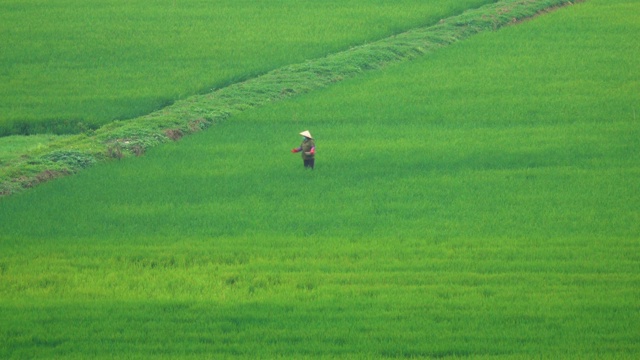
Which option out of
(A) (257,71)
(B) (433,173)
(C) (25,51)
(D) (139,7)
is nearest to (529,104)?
(B) (433,173)

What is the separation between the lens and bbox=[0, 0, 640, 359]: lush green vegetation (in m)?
8.16

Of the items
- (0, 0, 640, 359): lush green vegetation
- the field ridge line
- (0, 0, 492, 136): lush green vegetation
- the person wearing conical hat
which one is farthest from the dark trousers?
(0, 0, 492, 136): lush green vegetation

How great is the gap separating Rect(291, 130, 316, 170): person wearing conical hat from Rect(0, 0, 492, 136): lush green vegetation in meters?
5.02

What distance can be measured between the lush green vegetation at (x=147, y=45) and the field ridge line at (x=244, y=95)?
0.75m

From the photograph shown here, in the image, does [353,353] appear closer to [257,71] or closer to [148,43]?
[257,71]

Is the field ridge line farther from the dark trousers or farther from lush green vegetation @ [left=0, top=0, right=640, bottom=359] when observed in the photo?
the dark trousers

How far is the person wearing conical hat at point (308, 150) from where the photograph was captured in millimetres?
13172

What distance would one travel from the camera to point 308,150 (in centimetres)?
1332

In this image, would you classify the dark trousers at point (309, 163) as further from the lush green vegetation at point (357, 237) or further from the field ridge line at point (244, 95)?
A: the field ridge line at point (244, 95)

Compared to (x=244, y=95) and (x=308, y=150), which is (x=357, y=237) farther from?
(x=244, y=95)

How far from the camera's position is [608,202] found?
11.8 metres

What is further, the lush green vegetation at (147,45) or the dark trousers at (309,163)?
the lush green vegetation at (147,45)

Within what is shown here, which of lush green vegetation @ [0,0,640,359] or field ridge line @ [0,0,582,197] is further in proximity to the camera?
field ridge line @ [0,0,582,197]

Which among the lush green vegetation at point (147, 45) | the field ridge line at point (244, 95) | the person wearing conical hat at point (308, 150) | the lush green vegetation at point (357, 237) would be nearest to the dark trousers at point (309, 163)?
the person wearing conical hat at point (308, 150)
